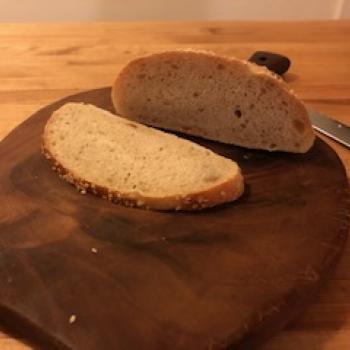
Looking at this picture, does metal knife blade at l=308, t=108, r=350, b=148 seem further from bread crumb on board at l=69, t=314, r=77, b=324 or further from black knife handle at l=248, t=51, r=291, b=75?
bread crumb on board at l=69, t=314, r=77, b=324

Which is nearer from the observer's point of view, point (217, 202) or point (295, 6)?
point (217, 202)

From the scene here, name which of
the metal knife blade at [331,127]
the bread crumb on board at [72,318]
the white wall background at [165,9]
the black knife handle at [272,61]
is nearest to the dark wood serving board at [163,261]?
the bread crumb on board at [72,318]

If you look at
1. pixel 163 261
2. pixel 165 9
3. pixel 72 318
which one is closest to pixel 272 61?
pixel 163 261

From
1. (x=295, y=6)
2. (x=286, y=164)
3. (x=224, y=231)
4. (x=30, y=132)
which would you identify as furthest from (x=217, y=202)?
(x=295, y=6)

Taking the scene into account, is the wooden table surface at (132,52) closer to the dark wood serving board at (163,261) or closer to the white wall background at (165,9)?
the dark wood serving board at (163,261)

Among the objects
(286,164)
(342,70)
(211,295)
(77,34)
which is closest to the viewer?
(211,295)

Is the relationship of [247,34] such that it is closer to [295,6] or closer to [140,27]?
[140,27]

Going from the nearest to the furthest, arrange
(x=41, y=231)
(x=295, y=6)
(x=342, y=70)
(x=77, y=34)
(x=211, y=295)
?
(x=211, y=295)
(x=41, y=231)
(x=342, y=70)
(x=77, y=34)
(x=295, y=6)

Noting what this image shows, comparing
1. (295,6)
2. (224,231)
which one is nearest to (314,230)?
(224,231)
